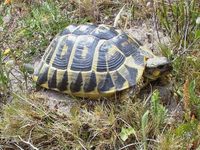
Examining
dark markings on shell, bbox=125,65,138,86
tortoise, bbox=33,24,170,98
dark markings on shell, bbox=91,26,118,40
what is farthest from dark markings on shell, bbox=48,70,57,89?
dark markings on shell, bbox=125,65,138,86

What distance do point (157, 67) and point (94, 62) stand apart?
1.37 ft

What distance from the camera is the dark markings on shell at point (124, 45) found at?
3.16 m

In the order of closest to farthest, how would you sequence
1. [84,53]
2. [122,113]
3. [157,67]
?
1. [122,113]
2. [157,67]
3. [84,53]

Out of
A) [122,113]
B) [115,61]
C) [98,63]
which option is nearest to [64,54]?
[98,63]

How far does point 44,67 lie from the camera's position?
11.0 ft

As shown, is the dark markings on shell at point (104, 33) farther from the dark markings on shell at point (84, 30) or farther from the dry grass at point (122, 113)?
the dry grass at point (122, 113)

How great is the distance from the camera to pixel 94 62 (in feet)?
10.3

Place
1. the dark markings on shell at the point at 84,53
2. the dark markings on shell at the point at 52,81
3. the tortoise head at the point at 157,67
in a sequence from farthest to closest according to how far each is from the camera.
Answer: the dark markings on shell at the point at 52,81
the dark markings on shell at the point at 84,53
the tortoise head at the point at 157,67

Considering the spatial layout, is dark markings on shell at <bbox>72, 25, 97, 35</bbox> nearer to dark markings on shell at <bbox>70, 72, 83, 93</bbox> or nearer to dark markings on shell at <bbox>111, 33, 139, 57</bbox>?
dark markings on shell at <bbox>111, 33, 139, 57</bbox>

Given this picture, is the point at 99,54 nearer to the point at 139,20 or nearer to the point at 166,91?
the point at 166,91

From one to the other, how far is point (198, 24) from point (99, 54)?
0.85 meters

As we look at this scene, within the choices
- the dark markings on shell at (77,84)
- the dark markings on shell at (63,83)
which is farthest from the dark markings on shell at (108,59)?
the dark markings on shell at (63,83)

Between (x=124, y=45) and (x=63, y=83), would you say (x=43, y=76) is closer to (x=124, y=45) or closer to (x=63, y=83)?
(x=63, y=83)

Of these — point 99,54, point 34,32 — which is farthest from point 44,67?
point 34,32
